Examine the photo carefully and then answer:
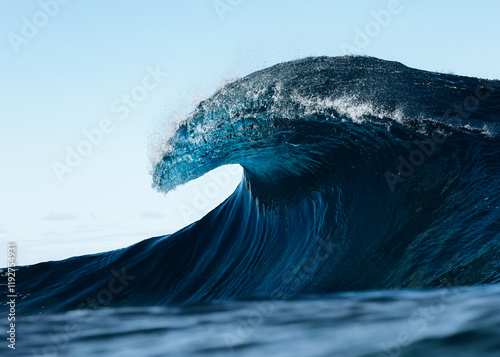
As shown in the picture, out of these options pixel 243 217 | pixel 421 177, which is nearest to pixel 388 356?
pixel 421 177

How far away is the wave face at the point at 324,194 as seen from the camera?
16.7ft

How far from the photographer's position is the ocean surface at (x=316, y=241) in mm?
2094

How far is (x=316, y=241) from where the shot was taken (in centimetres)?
664

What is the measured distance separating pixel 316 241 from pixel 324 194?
813 mm

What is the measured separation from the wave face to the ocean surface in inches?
0.9

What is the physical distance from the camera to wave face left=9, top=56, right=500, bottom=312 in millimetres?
5098

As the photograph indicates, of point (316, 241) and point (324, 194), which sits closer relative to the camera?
point (316, 241)

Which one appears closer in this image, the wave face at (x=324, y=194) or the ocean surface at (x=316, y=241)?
the ocean surface at (x=316, y=241)

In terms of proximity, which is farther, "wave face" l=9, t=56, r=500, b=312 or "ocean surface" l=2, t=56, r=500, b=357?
"wave face" l=9, t=56, r=500, b=312

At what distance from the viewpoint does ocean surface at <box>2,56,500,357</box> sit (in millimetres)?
2094

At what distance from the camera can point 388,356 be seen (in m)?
1.68

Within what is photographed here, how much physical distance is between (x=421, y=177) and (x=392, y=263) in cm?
139

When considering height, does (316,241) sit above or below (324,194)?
below

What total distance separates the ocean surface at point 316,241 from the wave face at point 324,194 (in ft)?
0.08
